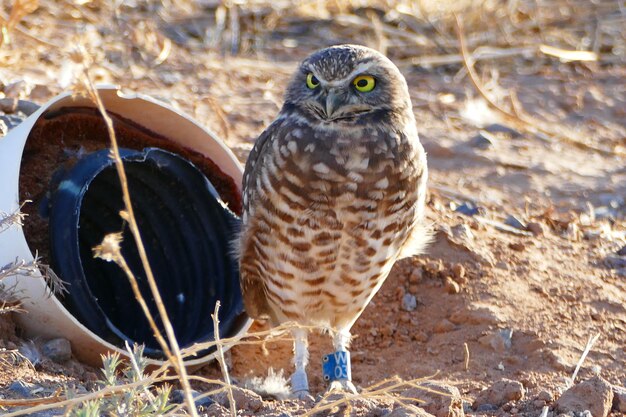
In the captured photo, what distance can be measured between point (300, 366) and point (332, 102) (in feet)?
4.18

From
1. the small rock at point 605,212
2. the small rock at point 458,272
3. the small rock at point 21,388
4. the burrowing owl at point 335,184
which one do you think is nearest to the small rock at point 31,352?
the small rock at point 21,388

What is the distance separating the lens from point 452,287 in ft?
17.4

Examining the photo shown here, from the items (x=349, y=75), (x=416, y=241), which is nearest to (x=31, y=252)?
(x=349, y=75)

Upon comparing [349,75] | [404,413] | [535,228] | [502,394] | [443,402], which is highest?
[349,75]

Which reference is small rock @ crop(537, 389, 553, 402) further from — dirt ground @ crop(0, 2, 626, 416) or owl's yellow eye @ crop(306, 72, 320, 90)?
owl's yellow eye @ crop(306, 72, 320, 90)

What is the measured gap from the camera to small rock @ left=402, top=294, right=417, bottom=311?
5.34 metres

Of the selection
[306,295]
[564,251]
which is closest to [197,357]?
[306,295]

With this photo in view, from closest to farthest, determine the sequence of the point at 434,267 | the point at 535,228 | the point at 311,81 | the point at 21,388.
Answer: the point at 21,388 → the point at 311,81 → the point at 434,267 → the point at 535,228

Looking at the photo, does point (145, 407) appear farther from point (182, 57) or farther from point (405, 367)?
point (182, 57)

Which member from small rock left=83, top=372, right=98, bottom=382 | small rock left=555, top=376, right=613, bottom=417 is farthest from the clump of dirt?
small rock left=555, top=376, right=613, bottom=417

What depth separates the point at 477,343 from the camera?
497 centimetres

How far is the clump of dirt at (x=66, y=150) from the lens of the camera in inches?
185

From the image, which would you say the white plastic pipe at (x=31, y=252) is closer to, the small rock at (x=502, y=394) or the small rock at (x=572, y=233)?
the small rock at (x=502, y=394)

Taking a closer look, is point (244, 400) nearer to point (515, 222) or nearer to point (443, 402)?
point (443, 402)
